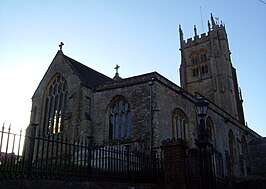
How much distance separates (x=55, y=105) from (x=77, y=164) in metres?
14.4

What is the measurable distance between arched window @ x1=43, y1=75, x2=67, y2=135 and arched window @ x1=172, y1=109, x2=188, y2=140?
Answer: 8408 millimetres

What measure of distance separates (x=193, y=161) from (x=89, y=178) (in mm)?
4521

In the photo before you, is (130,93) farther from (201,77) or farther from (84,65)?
(201,77)

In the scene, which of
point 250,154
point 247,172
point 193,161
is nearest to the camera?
point 193,161

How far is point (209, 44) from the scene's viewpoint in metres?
48.7

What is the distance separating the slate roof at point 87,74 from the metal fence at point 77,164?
34.3 ft

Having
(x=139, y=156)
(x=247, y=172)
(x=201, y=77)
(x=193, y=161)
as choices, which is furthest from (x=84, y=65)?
(x=201, y=77)

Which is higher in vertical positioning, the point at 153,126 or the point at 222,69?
the point at 222,69

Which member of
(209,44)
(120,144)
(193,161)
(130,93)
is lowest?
(193,161)

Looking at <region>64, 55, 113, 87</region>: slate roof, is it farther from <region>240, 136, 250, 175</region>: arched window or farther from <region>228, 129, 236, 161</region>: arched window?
<region>240, 136, 250, 175</region>: arched window

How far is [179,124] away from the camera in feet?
70.4

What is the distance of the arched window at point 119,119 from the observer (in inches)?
793

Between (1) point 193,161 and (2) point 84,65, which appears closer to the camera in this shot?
(1) point 193,161

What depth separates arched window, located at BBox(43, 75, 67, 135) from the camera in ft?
73.8
